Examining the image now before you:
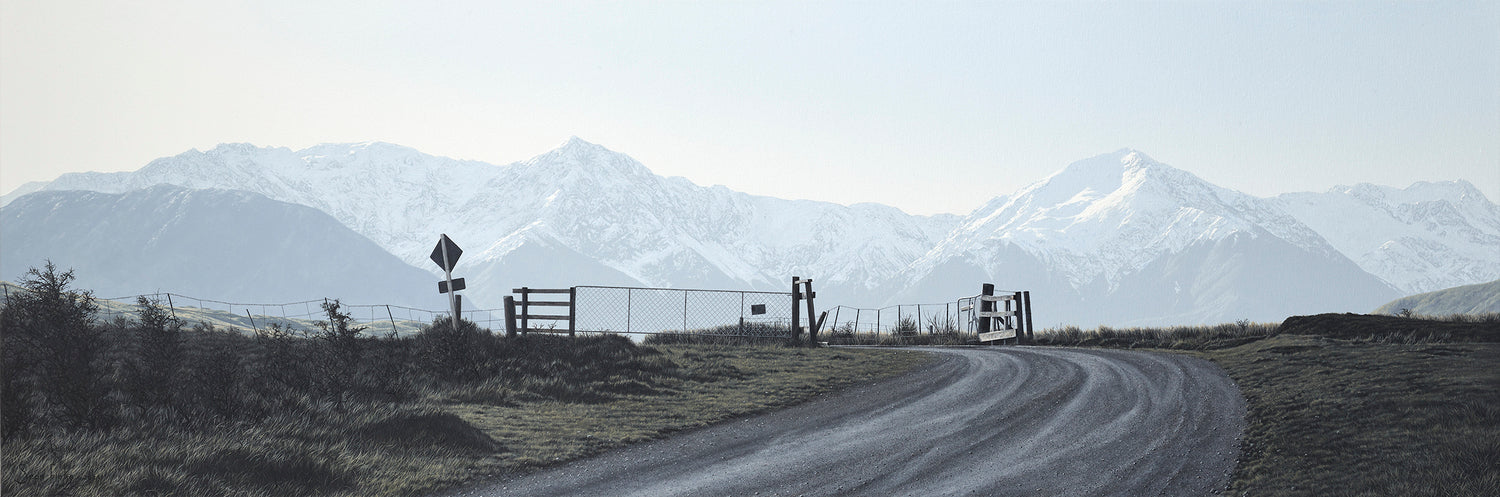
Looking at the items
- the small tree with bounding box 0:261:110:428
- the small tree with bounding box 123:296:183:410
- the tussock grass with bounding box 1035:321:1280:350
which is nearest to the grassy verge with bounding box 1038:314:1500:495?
the tussock grass with bounding box 1035:321:1280:350

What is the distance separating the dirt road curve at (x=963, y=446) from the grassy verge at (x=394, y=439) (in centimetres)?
88

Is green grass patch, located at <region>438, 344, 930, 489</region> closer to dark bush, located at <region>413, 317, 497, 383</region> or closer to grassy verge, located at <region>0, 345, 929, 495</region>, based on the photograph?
grassy verge, located at <region>0, 345, 929, 495</region>

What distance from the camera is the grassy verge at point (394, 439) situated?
9906mm

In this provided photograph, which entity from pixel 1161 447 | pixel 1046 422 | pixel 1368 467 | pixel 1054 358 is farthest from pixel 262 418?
pixel 1054 358

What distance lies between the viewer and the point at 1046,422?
46.2ft

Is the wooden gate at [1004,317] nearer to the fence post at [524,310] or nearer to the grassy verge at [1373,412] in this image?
the grassy verge at [1373,412]

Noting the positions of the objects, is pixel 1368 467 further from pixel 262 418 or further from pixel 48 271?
pixel 48 271

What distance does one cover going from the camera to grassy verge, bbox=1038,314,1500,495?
962cm

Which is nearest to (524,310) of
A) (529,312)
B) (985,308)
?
(529,312)

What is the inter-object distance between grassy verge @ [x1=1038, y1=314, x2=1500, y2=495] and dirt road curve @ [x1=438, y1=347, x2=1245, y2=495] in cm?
53

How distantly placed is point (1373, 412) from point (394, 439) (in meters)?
13.4

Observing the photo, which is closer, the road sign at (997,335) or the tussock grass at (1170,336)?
the tussock grass at (1170,336)

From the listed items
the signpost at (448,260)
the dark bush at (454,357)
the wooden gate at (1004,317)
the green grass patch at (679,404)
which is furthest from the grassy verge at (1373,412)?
the signpost at (448,260)

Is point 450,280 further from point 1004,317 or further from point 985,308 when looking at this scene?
point 985,308
